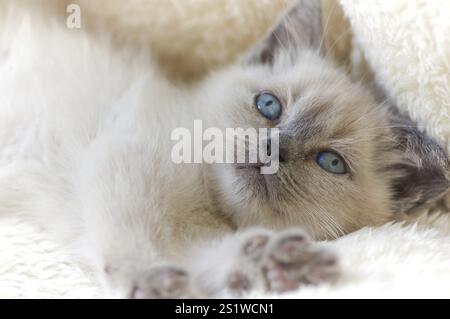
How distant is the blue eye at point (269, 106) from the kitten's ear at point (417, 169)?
29 centimetres

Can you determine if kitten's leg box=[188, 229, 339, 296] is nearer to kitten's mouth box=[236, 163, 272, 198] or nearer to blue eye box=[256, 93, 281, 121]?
kitten's mouth box=[236, 163, 272, 198]

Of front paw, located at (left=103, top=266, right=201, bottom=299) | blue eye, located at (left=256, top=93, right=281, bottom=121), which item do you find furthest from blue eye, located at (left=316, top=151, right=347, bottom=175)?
front paw, located at (left=103, top=266, right=201, bottom=299)

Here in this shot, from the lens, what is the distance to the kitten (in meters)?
0.98

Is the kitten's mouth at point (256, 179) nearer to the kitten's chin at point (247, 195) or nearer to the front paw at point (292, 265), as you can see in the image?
the kitten's chin at point (247, 195)

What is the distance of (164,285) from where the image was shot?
34.3 inches

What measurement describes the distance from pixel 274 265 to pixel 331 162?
1.31 feet

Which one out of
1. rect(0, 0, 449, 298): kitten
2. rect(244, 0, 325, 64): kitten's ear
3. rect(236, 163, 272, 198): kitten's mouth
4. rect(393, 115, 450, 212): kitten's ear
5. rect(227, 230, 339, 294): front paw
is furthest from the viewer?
rect(244, 0, 325, 64): kitten's ear

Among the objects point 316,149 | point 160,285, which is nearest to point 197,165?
point 316,149

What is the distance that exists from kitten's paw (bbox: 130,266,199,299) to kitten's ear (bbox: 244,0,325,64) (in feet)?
2.49

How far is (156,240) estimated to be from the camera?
1.04 metres

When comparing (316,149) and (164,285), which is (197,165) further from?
(164,285)
